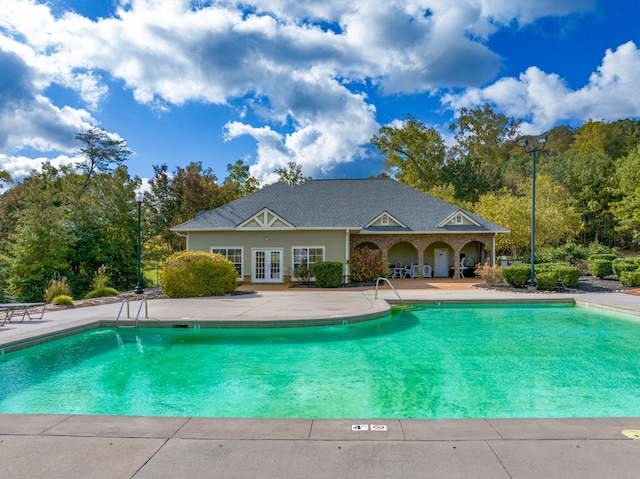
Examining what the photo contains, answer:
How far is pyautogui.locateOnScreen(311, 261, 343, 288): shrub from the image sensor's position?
760 inches

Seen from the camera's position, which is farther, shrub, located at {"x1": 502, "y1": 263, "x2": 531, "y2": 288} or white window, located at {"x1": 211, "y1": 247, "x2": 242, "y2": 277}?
white window, located at {"x1": 211, "y1": 247, "x2": 242, "y2": 277}

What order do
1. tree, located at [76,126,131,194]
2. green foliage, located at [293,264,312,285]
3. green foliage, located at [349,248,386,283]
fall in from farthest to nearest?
1. tree, located at [76,126,131,194]
2. green foliage, located at [349,248,386,283]
3. green foliage, located at [293,264,312,285]

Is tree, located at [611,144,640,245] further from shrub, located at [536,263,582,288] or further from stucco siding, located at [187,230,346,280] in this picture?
stucco siding, located at [187,230,346,280]

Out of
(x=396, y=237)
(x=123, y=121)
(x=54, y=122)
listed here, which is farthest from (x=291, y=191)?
(x=54, y=122)

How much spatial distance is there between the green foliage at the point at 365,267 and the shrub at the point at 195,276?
7.01 metres

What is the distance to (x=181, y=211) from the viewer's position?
29281 millimetres

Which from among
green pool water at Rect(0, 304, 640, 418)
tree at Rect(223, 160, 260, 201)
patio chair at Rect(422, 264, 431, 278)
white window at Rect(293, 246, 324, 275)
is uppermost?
tree at Rect(223, 160, 260, 201)

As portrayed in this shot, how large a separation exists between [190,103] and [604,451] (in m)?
20.9

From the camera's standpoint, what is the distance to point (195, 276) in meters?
15.8

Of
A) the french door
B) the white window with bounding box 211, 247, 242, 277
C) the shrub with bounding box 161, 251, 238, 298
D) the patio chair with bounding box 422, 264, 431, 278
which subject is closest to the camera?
the shrub with bounding box 161, 251, 238, 298

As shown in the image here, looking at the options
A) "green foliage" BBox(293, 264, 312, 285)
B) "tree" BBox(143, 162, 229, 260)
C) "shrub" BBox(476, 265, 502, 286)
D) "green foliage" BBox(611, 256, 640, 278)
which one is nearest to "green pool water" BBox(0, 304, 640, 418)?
"shrub" BBox(476, 265, 502, 286)

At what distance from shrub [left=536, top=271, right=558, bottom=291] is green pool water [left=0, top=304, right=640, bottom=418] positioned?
5382 mm

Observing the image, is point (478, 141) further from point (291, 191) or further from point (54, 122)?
point (54, 122)

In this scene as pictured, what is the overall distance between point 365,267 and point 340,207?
184 inches
